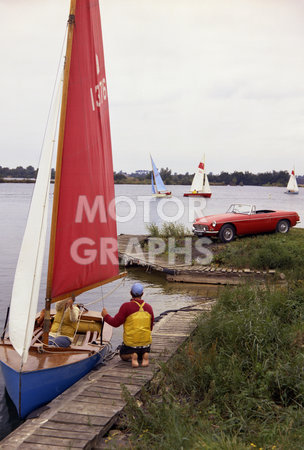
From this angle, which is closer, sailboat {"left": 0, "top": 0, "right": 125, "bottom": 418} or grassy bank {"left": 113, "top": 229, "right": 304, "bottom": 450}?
grassy bank {"left": 113, "top": 229, "right": 304, "bottom": 450}

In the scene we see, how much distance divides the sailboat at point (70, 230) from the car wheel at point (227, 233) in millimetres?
12183

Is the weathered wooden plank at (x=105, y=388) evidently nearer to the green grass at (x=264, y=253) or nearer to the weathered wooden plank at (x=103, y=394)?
the weathered wooden plank at (x=103, y=394)

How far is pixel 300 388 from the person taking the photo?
5.88 metres

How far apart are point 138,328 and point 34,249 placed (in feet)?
7.32

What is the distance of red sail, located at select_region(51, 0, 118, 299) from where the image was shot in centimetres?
765

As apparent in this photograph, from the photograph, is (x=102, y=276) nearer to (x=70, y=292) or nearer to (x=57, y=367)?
(x=70, y=292)

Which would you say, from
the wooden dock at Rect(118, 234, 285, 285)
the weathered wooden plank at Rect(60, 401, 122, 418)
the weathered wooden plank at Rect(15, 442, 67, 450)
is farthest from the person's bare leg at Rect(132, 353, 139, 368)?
the wooden dock at Rect(118, 234, 285, 285)

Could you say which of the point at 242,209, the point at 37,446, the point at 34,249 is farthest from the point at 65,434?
the point at 242,209

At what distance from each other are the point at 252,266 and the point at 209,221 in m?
3.58

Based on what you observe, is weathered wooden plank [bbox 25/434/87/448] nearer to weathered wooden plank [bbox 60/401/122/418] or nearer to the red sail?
weathered wooden plank [bbox 60/401/122/418]

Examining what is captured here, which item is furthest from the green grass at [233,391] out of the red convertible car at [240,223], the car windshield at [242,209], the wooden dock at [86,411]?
the car windshield at [242,209]

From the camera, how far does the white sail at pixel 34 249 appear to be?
265 inches

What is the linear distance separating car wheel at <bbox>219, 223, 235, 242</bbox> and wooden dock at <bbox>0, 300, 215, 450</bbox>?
41.4 ft

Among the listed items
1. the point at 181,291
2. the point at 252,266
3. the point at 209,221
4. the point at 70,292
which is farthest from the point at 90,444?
the point at 209,221
